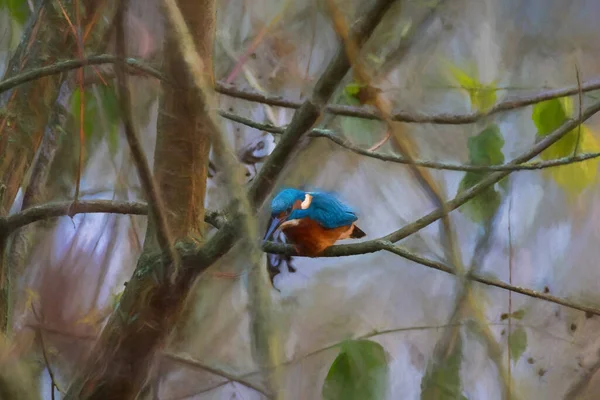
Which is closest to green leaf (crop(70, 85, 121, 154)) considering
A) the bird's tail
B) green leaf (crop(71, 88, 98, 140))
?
green leaf (crop(71, 88, 98, 140))

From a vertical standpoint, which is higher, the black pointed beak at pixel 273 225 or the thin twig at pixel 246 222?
the black pointed beak at pixel 273 225

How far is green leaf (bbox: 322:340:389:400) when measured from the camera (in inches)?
18.8

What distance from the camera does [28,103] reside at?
0.44 meters

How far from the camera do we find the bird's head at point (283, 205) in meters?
0.40

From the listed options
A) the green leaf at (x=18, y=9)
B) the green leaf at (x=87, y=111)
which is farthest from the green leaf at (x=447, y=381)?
the green leaf at (x=18, y=9)

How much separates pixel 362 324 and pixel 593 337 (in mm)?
238

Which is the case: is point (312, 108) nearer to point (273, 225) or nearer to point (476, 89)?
point (273, 225)

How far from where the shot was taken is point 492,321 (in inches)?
20.4

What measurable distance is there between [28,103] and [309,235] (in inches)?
9.8

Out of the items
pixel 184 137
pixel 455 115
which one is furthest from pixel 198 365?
pixel 455 115

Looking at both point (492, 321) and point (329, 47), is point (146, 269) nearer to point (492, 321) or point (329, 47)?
point (329, 47)

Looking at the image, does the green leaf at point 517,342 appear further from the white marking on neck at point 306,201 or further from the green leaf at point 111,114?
the green leaf at point 111,114

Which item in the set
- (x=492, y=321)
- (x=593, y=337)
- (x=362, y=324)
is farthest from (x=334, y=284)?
(x=593, y=337)

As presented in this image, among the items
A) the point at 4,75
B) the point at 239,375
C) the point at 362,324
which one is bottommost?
the point at 239,375
